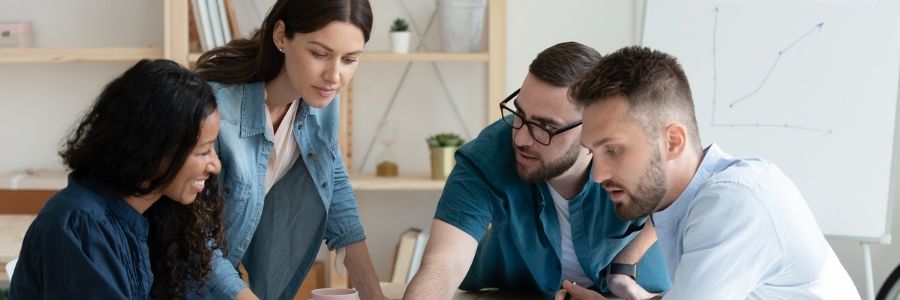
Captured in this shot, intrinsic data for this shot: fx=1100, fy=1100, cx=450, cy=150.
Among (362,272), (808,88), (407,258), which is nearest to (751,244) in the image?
(362,272)

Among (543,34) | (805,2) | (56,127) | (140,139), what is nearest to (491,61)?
(543,34)

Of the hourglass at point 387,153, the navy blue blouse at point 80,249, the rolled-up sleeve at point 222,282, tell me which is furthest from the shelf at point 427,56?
the navy blue blouse at point 80,249

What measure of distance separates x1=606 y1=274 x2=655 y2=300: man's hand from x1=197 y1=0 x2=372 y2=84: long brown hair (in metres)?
0.67

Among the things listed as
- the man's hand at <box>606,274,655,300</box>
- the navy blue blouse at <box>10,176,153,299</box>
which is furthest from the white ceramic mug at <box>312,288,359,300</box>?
the man's hand at <box>606,274,655,300</box>

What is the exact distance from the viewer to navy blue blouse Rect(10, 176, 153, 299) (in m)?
1.46

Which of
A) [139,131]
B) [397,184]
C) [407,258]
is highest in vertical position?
[139,131]

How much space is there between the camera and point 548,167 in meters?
1.97

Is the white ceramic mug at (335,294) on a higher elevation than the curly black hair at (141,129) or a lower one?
lower

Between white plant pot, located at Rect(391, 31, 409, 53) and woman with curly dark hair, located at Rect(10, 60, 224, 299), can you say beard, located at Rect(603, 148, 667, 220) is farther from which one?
white plant pot, located at Rect(391, 31, 409, 53)

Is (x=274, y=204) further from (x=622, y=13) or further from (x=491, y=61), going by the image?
(x=622, y=13)

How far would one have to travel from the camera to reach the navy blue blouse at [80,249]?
1.46m

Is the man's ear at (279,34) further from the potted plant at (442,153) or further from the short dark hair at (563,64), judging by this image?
the potted plant at (442,153)

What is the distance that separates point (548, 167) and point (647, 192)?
0.35 m

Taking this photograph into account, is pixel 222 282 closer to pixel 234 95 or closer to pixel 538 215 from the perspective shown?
pixel 234 95
